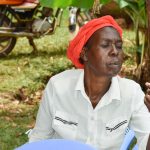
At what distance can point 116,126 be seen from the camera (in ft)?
8.34

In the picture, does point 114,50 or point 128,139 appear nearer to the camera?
point 114,50

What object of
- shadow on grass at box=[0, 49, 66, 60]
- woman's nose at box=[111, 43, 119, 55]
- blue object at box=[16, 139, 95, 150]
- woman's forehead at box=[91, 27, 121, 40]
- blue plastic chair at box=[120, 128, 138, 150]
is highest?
woman's forehead at box=[91, 27, 121, 40]

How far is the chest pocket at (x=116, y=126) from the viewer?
2537 millimetres

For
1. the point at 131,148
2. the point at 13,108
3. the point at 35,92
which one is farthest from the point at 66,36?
the point at 131,148

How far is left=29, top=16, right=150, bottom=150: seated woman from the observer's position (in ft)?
8.20

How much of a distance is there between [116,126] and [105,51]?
0.40 meters

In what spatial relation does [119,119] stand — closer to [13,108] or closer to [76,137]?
[76,137]

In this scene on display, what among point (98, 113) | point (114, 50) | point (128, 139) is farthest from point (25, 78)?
point (114, 50)

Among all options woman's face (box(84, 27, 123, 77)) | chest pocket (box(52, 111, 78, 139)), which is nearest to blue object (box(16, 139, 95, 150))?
chest pocket (box(52, 111, 78, 139))

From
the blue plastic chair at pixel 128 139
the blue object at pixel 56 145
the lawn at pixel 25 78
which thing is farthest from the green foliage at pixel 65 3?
the blue object at pixel 56 145

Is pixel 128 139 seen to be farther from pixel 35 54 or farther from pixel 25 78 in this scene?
pixel 35 54

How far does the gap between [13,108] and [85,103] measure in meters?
Result: 2.72

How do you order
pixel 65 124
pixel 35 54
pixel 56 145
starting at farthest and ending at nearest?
1. pixel 35 54
2. pixel 65 124
3. pixel 56 145

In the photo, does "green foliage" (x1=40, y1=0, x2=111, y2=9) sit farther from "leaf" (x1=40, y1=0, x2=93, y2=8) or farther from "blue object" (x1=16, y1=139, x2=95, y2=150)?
"blue object" (x1=16, y1=139, x2=95, y2=150)
